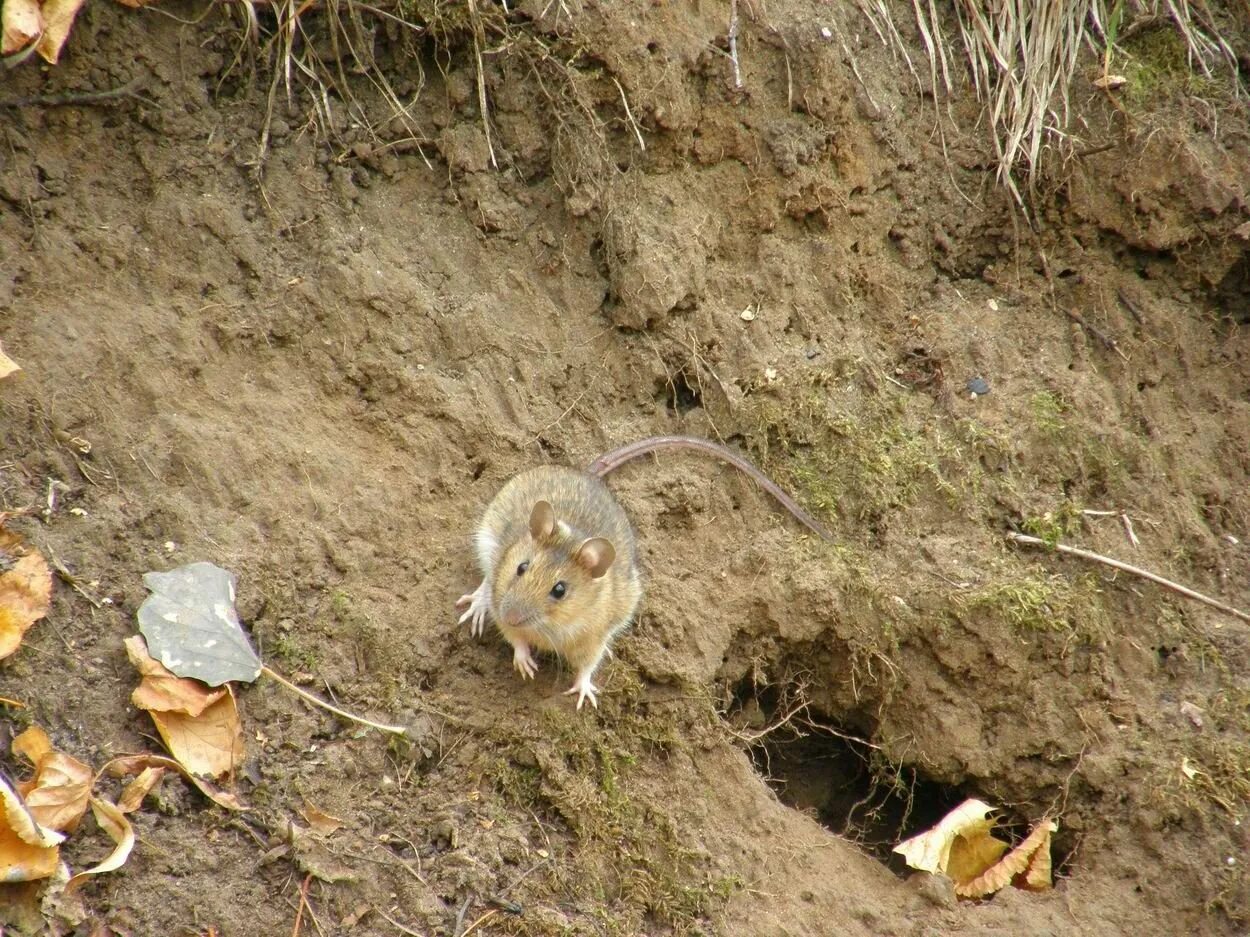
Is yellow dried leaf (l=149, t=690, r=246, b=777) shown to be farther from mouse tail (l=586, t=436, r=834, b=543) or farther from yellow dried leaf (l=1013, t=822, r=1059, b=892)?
yellow dried leaf (l=1013, t=822, r=1059, b=892)

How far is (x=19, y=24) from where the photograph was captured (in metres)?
4.09

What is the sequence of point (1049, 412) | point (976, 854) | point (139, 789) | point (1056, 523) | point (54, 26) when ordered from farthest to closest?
1. point (1049, 412)
2. point (1056, 523)
3. point (976, 854)
4. point (54, 26)
5. point (139, 789)

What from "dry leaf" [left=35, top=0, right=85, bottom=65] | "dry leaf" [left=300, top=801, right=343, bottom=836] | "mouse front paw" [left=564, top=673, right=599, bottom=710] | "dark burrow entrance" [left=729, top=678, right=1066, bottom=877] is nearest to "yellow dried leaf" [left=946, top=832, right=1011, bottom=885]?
"dark burrow entrance" [left=729, top=678, right=1066, bottom=877]

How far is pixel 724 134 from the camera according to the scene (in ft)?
17.5

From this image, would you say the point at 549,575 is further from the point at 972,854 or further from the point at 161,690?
the point at 972,854

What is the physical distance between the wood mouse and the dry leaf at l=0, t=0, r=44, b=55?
2.54 meters

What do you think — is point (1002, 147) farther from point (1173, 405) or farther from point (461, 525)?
point (461, 525)

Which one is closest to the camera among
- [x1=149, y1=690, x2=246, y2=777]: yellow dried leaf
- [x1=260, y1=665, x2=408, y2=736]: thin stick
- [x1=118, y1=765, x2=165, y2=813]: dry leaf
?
[x1=118, y1=765, x2=165, y2=813]: dry leaf

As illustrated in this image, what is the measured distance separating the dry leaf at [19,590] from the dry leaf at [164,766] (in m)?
0.48

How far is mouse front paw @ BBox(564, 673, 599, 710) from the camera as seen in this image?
169 inches

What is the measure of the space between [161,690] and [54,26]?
261cm

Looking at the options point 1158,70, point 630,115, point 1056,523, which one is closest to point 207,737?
point 630,115

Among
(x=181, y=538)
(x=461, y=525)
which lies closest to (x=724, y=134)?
(x=461, y=525)

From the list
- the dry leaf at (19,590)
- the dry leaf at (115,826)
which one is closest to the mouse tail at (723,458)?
the dry leaf at (19,590)
